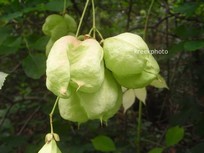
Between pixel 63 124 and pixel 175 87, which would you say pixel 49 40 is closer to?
pixel 63 124

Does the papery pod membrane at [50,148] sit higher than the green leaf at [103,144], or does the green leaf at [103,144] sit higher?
the papery pod membrane at [50,148]

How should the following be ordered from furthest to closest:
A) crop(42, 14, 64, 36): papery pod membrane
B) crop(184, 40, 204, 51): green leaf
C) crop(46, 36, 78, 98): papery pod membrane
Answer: crop(42, 14, 64, 36): papery pod membrane
crop(184, 40, 204, 51): green leaf
crop(46, 36, 78, 98): papery pod membrane

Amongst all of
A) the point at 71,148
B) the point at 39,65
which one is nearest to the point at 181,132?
the point at 71,148

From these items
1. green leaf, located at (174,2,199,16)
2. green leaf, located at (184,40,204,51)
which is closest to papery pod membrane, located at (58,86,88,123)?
green leaf, located at (184,40,204,51)

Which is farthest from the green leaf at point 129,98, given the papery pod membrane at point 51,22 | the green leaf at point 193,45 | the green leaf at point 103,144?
the papery pod membrane at point 51,22

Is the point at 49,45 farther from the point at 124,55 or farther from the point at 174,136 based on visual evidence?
the point at 124,55

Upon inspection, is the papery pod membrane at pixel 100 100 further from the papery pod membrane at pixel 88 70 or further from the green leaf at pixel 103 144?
the green leaf at pixel 103 144

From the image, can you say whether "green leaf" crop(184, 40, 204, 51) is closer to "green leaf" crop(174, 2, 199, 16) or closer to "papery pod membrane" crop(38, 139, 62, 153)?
"green leaf" crop(174, 2, 199, 16)
